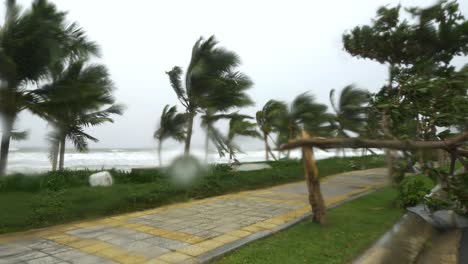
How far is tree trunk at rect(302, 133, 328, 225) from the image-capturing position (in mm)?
5445

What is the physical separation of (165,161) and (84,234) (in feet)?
13.2

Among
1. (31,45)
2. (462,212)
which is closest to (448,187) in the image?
(462,212)

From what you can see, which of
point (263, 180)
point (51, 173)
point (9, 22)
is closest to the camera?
point (9, 22)

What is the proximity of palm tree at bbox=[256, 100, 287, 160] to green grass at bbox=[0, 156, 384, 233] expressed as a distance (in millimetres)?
9880

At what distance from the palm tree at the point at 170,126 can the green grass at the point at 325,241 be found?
746 cm

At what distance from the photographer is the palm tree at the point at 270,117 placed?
2006 centimetres

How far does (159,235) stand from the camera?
17.1 ft

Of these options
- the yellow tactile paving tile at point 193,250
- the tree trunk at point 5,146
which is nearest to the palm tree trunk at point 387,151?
the yellow tactile paving tile at point 193,250

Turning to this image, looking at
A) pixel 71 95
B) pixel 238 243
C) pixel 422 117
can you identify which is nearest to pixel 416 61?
pixel 422 117

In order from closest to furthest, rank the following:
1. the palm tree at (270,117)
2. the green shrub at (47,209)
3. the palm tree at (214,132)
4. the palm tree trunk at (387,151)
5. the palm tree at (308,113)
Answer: the palm tree trunk at (387,151)
the green shrub at (47,209)
the palm tree at (214,132)
the palm tree at (308,113)
the palm tree at (270,117)

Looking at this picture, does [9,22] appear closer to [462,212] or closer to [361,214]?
[361,214]

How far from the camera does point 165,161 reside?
360 inches

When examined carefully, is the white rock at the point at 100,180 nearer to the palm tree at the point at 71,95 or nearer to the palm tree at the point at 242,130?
the palm tree at the point at 71,95

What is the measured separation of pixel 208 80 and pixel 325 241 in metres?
7.37
